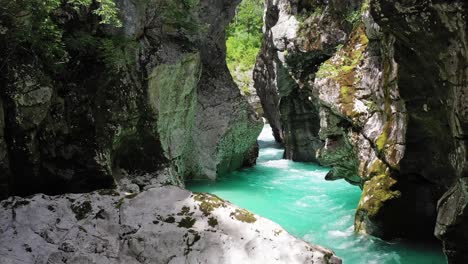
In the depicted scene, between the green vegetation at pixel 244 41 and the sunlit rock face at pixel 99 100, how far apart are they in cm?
1436

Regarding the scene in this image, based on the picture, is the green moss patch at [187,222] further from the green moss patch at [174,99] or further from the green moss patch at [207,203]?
the green moss patch at [174,99]

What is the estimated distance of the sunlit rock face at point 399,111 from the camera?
18.5ft

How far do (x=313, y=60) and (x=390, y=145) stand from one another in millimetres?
10050

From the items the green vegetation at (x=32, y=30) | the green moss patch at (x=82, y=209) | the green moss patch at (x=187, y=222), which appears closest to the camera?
the green moss patch at (x=187, y=222)

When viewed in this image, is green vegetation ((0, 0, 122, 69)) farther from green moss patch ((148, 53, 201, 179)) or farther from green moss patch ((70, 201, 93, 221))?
green moss patch ((148, 53, 201, 179))

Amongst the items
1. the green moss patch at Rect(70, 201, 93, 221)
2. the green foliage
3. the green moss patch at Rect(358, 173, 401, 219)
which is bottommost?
the green moss patch at Rect(358, 173, 401, 219)

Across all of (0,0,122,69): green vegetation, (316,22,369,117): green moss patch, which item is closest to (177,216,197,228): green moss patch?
(0,0,122,69): green vegetation

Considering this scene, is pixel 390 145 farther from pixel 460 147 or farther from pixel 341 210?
pixel 341 210

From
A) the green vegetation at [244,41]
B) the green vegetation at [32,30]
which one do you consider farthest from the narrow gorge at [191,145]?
the green vegetation at [244,41]

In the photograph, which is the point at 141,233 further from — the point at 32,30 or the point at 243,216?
the point at 32,30

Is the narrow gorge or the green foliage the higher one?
the green foliage

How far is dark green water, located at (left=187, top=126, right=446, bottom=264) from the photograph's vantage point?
30.5 feet

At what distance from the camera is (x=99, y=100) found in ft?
27.8

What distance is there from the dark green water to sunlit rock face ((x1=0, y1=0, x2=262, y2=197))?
9.62 feet
